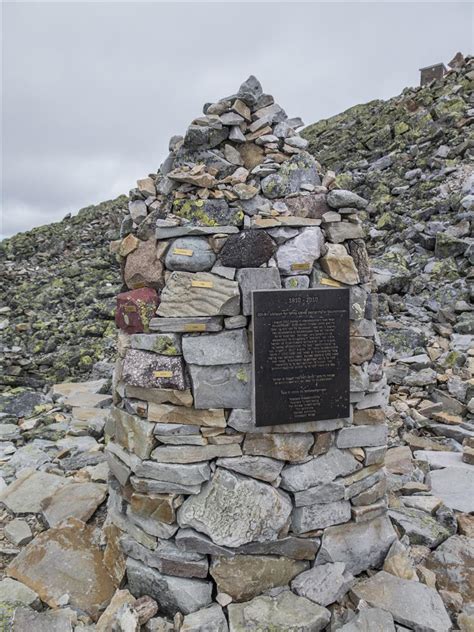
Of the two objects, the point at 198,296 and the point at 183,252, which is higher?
the point at 183,252

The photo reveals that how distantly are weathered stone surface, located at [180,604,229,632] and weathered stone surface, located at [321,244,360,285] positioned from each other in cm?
307

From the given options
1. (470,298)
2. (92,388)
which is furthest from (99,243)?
(470,298)

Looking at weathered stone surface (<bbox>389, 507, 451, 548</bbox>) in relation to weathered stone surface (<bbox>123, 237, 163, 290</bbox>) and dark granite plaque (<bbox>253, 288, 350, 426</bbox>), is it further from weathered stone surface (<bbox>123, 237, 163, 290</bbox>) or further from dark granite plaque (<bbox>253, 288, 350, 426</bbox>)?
weathered stone surface (<bbox>123, 237, 163, 290</bbox>)

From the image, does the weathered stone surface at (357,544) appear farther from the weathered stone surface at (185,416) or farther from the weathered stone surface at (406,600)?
the weathered stone surface at (185,416)

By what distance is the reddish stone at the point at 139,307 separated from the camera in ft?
13.6

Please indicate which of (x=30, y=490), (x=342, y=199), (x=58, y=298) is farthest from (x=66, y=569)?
(x=58, y=298)

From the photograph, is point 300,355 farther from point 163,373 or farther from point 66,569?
point 66,569

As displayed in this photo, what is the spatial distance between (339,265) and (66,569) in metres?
3.88

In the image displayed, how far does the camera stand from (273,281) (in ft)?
13.5

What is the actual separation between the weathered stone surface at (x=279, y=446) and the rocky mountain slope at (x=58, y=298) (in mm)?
8305

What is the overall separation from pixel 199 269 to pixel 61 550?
3.13m

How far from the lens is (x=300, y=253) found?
4.19m

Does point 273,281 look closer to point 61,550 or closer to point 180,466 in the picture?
point 180,466

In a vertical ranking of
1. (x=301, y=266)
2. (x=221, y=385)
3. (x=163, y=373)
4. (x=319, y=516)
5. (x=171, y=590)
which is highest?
(x=301, y=266)
